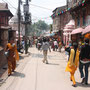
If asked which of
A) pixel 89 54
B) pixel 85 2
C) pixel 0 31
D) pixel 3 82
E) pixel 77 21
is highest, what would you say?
pixel 85 2

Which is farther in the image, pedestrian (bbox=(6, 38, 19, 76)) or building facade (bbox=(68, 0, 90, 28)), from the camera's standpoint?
building facade (bbox=(68, 0, 90, 28))

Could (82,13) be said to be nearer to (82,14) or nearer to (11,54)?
(82,14)

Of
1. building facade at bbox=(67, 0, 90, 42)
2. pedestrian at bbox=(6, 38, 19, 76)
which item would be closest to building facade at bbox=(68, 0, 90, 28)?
building facade at bbox=(67, 0, 90, 42)

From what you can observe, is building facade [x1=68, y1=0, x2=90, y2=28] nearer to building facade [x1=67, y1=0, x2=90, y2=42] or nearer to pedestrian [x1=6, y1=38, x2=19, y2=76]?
building facade [x1=67, y1=0, x2=90, y2=42]

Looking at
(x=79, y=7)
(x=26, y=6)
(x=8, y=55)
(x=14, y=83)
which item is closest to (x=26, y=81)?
(x=14, y=83)

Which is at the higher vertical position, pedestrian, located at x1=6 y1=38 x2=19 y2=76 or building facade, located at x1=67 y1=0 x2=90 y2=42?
building facade, located at x1=67 y1=0 x2=90 y2=42

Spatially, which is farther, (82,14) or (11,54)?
(82,14)

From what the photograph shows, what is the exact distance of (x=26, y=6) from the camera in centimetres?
1905

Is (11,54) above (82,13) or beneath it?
beneath

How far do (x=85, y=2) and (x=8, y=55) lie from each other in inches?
486

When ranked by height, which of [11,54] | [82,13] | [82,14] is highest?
[82,13]

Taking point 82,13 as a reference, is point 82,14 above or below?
below

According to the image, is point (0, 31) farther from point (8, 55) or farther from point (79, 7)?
point (79, 7)

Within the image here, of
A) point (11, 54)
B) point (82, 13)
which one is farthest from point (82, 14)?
point (11, 54)
